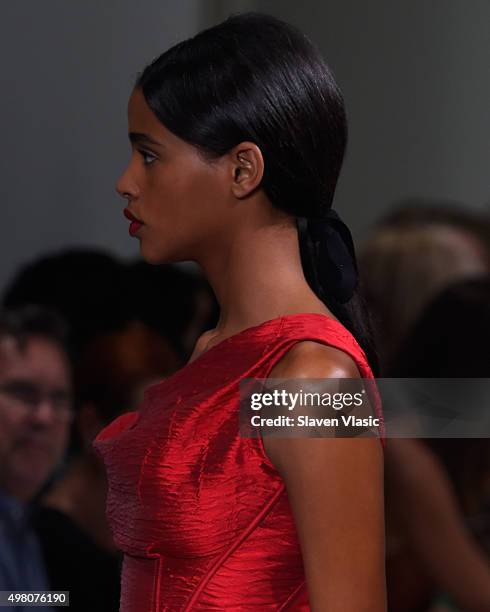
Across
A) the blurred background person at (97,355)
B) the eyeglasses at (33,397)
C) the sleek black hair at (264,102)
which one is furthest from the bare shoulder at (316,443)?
the eyeglasses at (33,397)

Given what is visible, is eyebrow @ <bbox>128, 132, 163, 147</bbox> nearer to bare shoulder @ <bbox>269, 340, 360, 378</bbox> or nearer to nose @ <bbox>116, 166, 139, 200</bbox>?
nose @ <bbox>116, 166, 139, 200</bbox>

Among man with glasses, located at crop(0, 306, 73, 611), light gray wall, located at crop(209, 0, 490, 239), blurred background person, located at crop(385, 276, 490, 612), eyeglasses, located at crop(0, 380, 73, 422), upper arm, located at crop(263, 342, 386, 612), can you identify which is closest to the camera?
upper arm, located at crop(263, 342, 386, 612)

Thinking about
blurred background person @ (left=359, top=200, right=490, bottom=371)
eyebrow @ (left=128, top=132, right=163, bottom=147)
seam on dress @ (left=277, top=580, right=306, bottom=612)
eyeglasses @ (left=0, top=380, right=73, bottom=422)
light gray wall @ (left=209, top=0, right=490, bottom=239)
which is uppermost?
light gray wall @ (left=209, top=0, right=490, bottom=239)

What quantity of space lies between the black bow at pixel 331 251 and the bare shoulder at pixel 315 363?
2.9 inches

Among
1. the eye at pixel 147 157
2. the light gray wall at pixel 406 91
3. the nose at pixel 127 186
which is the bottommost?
the nose at pixel 127 186

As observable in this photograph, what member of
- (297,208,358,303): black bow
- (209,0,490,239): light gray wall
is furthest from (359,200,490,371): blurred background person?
(297,208,358,303): black bow

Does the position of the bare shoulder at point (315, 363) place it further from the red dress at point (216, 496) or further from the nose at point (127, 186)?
the nose at point (127, 186)

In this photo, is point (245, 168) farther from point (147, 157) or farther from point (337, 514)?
point (337, 514)

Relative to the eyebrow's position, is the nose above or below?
below

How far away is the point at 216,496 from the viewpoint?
933 mm

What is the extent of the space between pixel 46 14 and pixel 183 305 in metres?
0.61

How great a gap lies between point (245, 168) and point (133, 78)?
48.3 inches

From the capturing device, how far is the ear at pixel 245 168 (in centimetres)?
93

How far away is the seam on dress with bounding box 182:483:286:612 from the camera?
928 mm
